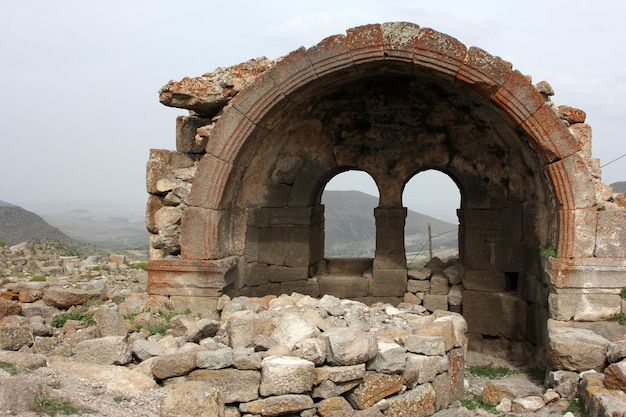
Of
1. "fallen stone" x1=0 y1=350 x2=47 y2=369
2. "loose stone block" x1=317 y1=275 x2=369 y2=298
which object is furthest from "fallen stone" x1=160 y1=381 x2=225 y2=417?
"loose stone block" x1=317 y1=275 x2=369 y2=298

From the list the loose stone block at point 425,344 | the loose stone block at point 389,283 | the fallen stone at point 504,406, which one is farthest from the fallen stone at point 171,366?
the loose stone block at point 389,283

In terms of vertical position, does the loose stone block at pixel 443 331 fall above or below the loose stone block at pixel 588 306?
below

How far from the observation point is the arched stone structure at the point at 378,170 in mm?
7293

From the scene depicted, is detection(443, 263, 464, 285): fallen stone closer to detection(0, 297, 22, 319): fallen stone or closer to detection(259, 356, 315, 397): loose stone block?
detection(259, 356, 315, 397): loose stone block

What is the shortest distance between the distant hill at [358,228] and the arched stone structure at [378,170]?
16.1 metres

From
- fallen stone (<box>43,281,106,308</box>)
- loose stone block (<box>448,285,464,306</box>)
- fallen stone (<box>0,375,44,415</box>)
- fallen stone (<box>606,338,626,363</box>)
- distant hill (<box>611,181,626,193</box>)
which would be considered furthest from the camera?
distant hill (<box>611,181,626,193</box>)

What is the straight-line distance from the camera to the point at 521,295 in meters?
8.88

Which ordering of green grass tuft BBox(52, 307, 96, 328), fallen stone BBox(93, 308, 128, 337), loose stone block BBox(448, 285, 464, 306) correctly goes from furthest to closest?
1. loose stone block BBox(448, 285, 464, 306)
2. green grass tuft BBox(52, 307, 96, 328)
3. fallen stone BBox(93, 308, 128, 337)

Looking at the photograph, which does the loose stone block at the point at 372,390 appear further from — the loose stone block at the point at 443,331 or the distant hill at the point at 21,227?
the distant hill at the point at 21,227

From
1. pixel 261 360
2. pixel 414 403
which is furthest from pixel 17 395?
pixel 414 403

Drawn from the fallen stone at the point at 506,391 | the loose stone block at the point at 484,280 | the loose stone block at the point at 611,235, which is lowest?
the fallen stone at the point at 506,391

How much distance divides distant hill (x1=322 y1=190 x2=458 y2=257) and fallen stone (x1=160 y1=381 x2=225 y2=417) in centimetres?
2073

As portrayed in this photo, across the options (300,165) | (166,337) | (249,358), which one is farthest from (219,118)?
(249,358)

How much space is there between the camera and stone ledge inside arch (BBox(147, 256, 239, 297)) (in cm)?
759
